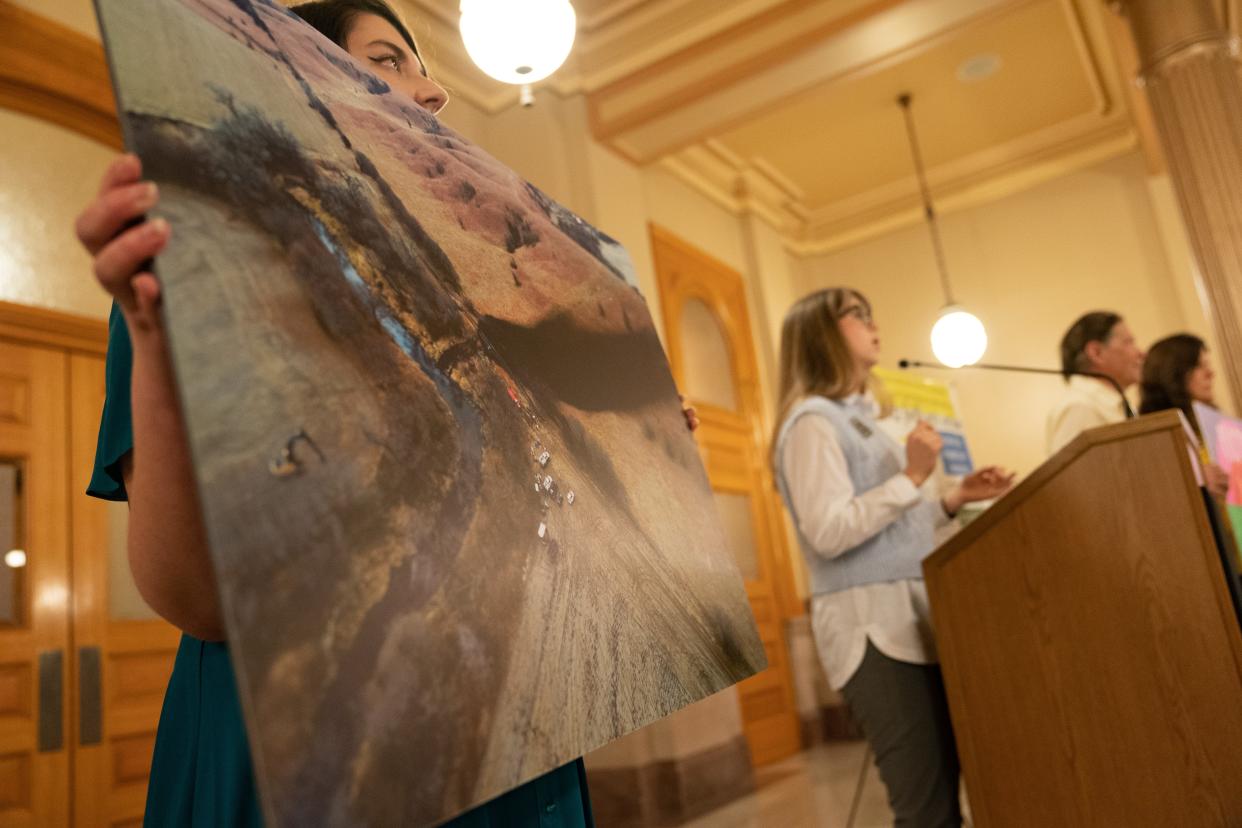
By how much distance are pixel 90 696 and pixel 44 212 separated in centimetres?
168

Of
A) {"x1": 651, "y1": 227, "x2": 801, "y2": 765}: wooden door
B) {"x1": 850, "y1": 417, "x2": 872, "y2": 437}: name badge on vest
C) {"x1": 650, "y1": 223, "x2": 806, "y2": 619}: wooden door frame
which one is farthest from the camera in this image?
{"x1": 650, "y1": 223, "x2": 806, "y2": 619}: wooden door frame

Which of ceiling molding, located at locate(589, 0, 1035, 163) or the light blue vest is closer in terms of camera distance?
the light blue vest

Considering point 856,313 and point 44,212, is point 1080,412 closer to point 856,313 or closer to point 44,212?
point 856,313

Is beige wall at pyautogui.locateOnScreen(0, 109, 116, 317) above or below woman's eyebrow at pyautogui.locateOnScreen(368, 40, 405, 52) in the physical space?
above

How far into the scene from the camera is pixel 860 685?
1886 mm

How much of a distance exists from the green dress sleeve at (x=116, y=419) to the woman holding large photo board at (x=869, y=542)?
4.72 ft

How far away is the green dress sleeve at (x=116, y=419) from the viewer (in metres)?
0.75

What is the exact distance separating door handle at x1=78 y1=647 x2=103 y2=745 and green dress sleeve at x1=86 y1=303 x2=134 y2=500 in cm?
276

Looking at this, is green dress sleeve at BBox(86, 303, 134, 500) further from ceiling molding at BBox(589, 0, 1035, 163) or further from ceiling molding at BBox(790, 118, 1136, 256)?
ceiling molding at BBox(790, 118, 1136, 256)

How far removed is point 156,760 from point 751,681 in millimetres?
5107

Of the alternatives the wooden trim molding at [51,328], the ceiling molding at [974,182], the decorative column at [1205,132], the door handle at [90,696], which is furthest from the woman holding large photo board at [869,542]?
the ceiling molding at [974,182]

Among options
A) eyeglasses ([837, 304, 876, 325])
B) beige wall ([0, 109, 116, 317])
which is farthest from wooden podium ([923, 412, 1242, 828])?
beige wall ([0, 109, 116, 317])

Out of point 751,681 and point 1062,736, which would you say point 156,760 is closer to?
point 1062,736

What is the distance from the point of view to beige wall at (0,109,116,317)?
3.15 m
